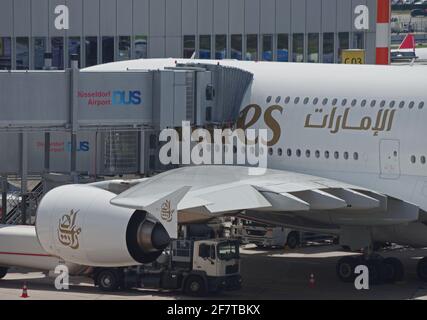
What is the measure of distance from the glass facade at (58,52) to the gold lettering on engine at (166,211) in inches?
1086

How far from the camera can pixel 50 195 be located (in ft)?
109

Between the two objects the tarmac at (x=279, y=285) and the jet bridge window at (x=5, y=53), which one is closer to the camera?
the tarmac at (x=279, y=285)

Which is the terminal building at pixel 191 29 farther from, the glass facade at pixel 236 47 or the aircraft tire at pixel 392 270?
the aircraft tire at pixel 392 270

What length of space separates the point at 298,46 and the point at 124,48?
316 inches

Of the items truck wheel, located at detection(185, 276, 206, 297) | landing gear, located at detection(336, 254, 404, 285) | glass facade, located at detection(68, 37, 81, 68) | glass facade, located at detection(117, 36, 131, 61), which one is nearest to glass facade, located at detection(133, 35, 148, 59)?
glass facade, located at detection(117, 36, 131, 61)

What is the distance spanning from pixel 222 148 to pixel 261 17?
18.4m

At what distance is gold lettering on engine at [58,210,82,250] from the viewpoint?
3238cm

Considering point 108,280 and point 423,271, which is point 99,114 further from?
point 423,271

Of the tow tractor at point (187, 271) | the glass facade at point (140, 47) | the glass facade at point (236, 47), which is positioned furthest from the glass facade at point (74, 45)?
the tow tractor at point (187, 271)

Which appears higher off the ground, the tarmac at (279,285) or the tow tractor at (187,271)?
the tow tractor at (187,271)

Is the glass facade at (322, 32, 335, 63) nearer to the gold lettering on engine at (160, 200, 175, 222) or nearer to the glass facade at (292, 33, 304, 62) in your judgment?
the glass facade at (292, 33, 304, 62)

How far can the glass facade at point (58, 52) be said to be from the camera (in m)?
56.1

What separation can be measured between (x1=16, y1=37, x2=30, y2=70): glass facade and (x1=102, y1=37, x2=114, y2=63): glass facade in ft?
12.2

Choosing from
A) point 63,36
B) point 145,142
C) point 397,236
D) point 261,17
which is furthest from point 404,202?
point 63,36
